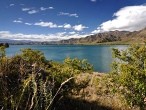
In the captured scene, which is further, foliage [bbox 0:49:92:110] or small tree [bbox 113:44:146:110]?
small tree [bbox 113:44:146:110]

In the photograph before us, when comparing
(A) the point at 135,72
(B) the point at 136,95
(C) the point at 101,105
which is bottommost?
(C) the point at 101,105

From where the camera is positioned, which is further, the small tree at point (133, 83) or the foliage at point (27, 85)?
the small tree at point (133, 83)

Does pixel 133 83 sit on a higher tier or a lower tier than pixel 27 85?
lower

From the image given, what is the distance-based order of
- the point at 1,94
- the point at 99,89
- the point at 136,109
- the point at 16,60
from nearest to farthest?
the point at 1,94
the point at 16,60
the point at 136,109
the point at 99,89

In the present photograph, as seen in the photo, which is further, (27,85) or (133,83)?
(133,83)

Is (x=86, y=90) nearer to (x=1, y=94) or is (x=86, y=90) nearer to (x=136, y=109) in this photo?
(x=136, y=109)

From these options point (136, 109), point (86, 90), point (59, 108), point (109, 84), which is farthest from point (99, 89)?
point (59, 108)

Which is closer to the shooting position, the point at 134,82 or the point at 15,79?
the point at 15,79

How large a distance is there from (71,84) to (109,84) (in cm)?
173

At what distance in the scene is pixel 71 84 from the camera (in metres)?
10.9

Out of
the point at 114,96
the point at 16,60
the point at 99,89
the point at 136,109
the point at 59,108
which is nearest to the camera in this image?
the point at 59,108

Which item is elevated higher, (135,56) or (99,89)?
(135,56)

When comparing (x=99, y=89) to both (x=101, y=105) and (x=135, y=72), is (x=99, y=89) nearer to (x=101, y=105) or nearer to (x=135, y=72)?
(x=101, y=105)

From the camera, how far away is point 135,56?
37.4ft
